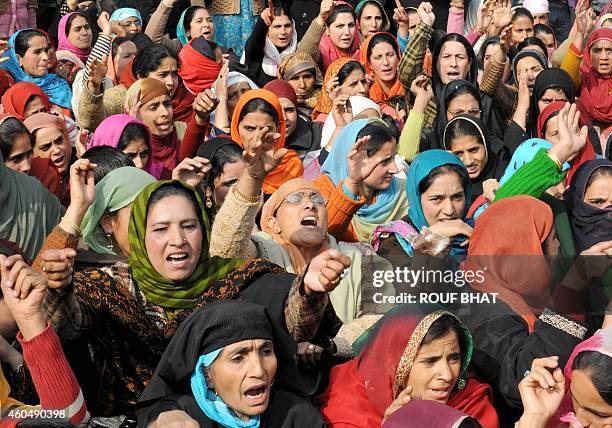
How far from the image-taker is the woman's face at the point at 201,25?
8.95m

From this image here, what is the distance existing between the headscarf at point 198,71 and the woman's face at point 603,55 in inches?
105

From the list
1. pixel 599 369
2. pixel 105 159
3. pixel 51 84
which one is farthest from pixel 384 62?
pixel 599 369

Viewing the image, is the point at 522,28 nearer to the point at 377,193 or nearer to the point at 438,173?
the point at 377,193

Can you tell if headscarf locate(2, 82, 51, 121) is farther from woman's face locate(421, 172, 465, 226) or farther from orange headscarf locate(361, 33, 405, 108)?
woman's face locate(421, 172, 465, 226)

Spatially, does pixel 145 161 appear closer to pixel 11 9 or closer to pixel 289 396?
pixel 289 396

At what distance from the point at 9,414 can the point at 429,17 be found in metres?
5.39

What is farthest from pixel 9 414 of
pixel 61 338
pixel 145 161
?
pixel 145 161

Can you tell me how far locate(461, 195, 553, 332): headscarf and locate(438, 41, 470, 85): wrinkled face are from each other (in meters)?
3.17

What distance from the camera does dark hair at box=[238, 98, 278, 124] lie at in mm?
6508

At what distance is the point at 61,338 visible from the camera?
363 centimetres

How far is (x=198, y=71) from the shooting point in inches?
319

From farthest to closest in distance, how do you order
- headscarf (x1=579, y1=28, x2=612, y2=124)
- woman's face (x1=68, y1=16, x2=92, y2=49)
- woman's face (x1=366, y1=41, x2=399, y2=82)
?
1. woman's face (x1=68, y1=16, x2=92, y2=49)
2. headscarf (x1=579, y1=28, x2=612, y2=124)
3. woman's face (x1=366, y1=41, x2=399, y2=82)

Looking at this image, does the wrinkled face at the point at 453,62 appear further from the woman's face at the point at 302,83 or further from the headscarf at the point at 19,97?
the headscarf at the point at 19,97

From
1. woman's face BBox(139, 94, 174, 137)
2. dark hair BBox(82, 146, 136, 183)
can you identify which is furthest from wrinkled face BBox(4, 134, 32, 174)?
woman's face BBox(139, 94, 174, 137)
